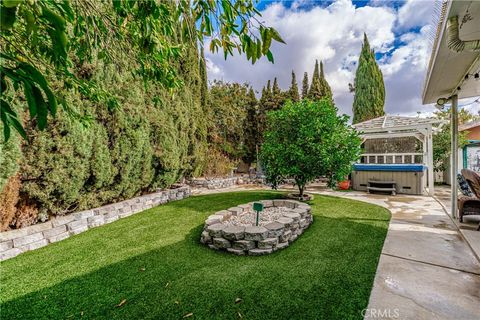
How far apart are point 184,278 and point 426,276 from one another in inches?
124

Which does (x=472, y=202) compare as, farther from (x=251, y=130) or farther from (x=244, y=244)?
(x=251, y=130)

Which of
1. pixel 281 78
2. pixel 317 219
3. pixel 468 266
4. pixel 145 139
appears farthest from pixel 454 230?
pixel 281 78

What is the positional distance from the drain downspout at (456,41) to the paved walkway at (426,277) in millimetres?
3056

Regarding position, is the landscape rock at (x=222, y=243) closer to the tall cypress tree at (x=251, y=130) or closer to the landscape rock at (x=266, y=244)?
the landscape rock at (x=266, y=244)

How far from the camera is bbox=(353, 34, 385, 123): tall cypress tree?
2086 cm

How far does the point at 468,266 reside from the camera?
10.0 feet

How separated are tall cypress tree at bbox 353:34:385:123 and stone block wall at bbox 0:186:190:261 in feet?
70.3

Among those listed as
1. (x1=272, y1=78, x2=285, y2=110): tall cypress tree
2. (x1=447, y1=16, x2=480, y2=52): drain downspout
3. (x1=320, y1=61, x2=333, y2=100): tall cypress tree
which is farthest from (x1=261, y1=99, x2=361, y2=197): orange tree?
(x1=320, y1=61, x2=333, y2=100): tall cypress tree

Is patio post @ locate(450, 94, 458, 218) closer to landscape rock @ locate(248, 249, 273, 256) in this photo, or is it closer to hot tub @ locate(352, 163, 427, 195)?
hot tub @ locate(352, 163, 427, 195)

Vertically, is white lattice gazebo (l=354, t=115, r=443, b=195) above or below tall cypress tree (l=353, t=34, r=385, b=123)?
below

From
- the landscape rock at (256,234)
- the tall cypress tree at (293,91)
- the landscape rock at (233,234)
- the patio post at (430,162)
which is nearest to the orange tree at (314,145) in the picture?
the landscape rock at (256,234)

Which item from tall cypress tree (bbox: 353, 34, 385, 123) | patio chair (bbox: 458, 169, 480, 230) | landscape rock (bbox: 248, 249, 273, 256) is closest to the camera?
landscape rock (bbox: 248, 249, 273, 256)

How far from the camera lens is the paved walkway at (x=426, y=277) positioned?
7.23 ft

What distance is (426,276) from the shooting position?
9.27 feet
